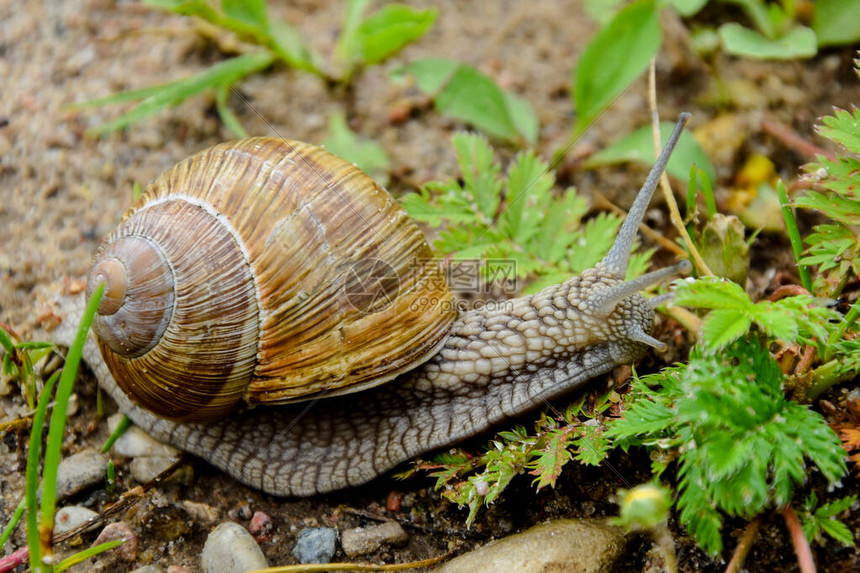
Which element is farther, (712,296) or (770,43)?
(770,43)

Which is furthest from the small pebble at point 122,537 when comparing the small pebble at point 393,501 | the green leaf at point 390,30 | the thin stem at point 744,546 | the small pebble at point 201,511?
the green leaf at point 390,30

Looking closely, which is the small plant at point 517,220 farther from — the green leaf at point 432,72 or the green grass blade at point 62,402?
the green grass blade at point 62,402

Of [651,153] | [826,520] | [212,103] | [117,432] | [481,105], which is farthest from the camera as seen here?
[212,103]

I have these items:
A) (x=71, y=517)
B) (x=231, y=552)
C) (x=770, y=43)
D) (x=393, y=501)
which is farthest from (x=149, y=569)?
(x=770, y=43)

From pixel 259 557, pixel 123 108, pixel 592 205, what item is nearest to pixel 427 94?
pixel 592 205

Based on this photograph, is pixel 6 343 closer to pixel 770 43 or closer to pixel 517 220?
pixel 517 220

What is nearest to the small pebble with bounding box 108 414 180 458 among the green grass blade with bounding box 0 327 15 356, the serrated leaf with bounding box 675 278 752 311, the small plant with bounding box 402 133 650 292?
the green grass blade with bounding box 0 327 15 356

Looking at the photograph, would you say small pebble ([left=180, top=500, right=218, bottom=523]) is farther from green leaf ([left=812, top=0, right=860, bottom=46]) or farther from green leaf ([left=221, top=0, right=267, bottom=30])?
green leaf ([left=812, top=0, right=860, bottom=46])
